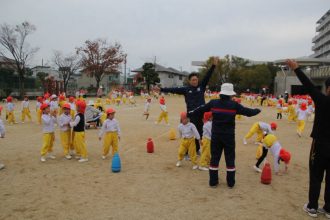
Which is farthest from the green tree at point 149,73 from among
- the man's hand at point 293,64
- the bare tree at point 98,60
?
the man's hand at point 293,64

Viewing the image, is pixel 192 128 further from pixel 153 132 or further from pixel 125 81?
pixel 125 81

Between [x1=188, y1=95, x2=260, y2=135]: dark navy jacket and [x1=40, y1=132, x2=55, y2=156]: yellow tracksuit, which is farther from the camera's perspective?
[x1=40, y1=132, x2=55, y2=156]: yellow tracksuit

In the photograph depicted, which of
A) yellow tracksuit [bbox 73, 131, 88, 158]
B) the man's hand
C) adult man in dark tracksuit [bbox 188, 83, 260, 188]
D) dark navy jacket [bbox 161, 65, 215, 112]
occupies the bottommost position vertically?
yellow tracksuit [bbox 73, 131, 88, 158]

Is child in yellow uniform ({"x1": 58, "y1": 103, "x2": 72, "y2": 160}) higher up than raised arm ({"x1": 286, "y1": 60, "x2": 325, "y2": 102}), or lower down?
lower down

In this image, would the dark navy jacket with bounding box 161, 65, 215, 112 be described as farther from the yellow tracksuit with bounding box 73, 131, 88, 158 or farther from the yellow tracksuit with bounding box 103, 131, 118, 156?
the yellow tracksuit with bounding box 73, 131, 88, 158

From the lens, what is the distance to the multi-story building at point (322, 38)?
238ft

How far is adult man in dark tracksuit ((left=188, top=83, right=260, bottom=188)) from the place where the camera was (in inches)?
226

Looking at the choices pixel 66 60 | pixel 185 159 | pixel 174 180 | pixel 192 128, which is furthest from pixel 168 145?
pixel 66 60

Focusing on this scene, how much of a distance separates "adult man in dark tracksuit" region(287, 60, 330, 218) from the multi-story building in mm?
75686

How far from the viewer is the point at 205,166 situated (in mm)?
7215

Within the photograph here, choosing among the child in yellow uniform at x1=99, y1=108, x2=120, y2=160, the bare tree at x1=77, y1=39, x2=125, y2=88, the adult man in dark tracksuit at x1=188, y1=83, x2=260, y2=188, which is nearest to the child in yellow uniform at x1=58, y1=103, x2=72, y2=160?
the child in yellow uniform at x1=99, y1=108, x2=120, y2=160

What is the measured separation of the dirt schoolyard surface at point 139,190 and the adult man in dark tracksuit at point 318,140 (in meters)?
0.39

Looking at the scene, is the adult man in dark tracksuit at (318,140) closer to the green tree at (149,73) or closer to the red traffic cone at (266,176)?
the red traffic cone at (266,176)

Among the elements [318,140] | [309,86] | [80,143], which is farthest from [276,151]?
[80,143]
